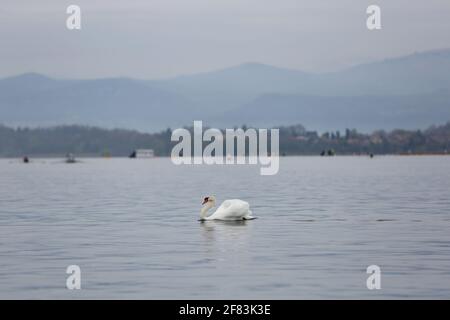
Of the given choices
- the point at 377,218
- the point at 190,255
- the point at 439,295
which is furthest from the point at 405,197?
the point at 439,295

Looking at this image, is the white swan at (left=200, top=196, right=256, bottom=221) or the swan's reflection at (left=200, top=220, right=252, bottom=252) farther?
the white swan at (left=200, top=196, right=256, bottom=221)

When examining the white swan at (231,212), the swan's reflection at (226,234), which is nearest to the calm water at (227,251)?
the swan's reflection at (226,234)

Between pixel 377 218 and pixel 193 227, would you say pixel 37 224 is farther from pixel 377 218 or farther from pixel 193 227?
pixel 377 218

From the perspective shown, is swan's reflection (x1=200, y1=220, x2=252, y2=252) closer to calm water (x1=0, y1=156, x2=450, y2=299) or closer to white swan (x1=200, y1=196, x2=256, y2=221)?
calm water (x1=0, y1=156, x2=450, y2=299)

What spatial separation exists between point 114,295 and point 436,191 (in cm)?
4725

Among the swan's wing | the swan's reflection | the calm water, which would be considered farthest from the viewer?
the swan's wing

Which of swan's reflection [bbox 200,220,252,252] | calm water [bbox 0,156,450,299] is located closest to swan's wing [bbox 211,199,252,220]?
swan's reflection [bbox 200,220,252,252]

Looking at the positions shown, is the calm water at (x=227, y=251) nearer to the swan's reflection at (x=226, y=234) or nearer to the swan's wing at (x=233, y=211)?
the swan's reflection at (x=226, y=234)

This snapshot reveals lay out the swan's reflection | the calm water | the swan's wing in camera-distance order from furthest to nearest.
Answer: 1. the swan's wing
2. the swan's reflection
3. the calm water

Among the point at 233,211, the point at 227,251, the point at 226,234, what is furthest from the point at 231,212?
the point at 227,251

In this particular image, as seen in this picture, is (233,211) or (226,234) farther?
(233,211)

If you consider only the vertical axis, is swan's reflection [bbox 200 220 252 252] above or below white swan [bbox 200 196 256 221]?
below

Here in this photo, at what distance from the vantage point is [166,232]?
39031mm

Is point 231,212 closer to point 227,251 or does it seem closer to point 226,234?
point 226,234
